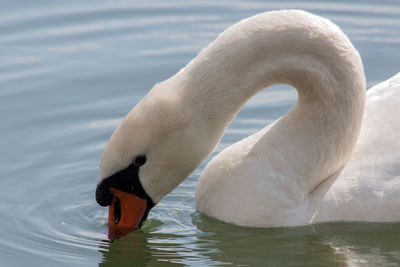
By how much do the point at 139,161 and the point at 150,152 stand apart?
0.36 feet

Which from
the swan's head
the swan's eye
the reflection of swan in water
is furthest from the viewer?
the reflection of swan in water

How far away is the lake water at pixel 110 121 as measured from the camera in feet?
24.0

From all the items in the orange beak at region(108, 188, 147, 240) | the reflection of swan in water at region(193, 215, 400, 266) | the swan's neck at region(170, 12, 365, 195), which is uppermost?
the swan's neck at region(170, 12, 365, 195)

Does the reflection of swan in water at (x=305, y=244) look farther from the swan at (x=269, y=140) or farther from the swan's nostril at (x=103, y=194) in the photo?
the swan's nostril at (x=103, y=194)

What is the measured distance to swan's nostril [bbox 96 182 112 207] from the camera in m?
6.99

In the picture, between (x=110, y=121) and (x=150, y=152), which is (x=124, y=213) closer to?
(x=150, y=152)

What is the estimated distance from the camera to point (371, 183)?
290 inches

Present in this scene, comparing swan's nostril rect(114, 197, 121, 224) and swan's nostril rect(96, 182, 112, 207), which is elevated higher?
swan's nostril rect(96, 182, 112, 207)

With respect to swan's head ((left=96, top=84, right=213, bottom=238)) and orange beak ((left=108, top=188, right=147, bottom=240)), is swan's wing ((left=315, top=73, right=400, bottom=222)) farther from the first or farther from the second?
orange beak ((left=108, top=188, right=147, bottom=240))

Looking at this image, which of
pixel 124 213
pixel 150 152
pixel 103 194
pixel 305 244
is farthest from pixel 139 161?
pixel 305 244

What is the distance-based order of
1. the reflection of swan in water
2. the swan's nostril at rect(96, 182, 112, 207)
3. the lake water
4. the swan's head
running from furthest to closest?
1. the lake water
2. the reflection of swan in water
3. the swan's nostril at rect(96, 182, 112, 207)
4. the swan's head

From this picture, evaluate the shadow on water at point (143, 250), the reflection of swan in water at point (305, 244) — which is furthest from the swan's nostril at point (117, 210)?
the reflection of swan in water at point (305, 244)

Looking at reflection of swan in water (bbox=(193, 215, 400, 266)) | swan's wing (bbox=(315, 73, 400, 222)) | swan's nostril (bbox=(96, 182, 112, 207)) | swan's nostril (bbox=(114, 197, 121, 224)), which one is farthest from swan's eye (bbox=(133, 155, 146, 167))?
swan's wing (bbox=(315, 73, 400, 222))

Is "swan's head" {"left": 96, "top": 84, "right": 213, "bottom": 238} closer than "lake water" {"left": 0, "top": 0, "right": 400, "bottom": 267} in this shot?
Yes
